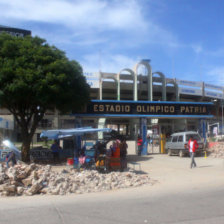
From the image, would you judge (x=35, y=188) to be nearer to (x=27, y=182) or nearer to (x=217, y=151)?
(x=27, y=182)

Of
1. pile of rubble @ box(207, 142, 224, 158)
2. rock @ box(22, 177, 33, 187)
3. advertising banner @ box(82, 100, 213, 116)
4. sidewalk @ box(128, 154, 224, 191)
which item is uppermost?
advertising banner @ box(82, 100, 213, 116)

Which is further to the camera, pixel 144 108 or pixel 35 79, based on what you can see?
pixel 144 108

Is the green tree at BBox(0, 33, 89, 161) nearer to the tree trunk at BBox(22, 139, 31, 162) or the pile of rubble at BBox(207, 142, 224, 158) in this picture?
the tree trunk at BBox(22, 139, 31, 162)

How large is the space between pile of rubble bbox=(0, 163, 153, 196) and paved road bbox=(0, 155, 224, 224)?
44 cm

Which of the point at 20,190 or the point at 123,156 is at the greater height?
the point at 123,156

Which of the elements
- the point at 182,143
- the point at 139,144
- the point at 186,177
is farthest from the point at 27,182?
the point at 182,143

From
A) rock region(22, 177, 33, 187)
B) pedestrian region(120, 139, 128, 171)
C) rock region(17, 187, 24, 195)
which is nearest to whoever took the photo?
rock region(17, 187, 24, 195)

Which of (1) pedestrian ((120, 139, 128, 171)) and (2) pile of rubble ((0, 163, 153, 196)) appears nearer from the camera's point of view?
(2) pile of rubble ((0, 163, 153, 196))

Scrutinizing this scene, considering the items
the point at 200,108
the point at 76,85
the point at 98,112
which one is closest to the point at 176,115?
the point at 200,108

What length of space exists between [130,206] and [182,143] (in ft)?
43.1

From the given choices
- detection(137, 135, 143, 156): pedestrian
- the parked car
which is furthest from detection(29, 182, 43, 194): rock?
the parked car

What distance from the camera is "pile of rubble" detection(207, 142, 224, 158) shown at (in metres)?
19.1

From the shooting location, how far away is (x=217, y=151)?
65.8 ft

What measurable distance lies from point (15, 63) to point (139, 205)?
35.7ft
